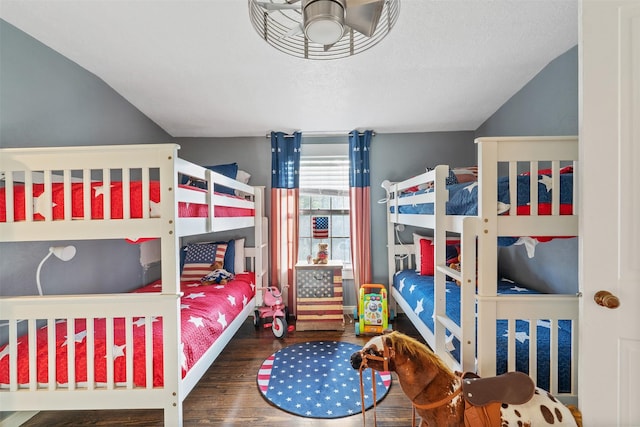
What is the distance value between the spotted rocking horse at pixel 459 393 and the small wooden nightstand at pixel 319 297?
172 cm

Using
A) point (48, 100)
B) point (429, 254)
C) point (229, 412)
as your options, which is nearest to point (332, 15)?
point (48, 100)

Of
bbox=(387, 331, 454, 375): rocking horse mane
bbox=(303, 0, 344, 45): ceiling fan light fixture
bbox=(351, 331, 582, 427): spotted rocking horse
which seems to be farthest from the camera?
bbox=(387, 331, 454, 375): rocking horse mane

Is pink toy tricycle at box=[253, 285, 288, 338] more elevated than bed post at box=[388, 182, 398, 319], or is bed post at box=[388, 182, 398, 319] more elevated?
bed post at box=[388, 182, 398, 319]

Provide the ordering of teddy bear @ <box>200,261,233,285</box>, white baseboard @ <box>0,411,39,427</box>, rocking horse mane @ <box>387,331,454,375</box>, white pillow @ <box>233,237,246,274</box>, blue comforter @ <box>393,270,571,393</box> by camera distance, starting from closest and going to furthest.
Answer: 1. rocking horse mane @ <box>387,331,454,375</box>
2. blue comforter @ <box>393,270,571,393</box>
3. white baseboard @ <box>0,411,39,427</box>
4. teddy bear @ <box>200,261,233,285</box>
5. white pillow @ <box>233,237,246,274</box>

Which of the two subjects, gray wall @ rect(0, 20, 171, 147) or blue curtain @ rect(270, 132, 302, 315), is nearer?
gray wall @ rect(0, 20, 171, 147)

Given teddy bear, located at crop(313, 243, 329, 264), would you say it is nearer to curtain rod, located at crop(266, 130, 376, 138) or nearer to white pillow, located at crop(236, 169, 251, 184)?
white pillow, located at crop(236, 169, 251, 184)

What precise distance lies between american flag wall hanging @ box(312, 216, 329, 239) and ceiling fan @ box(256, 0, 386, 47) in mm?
2547

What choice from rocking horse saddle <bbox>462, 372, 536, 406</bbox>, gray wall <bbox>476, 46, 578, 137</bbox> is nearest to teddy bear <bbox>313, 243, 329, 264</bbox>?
rocking horse saddle <bbox>462, 372, 536, 406</bbox>

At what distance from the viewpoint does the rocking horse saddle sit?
1.04m

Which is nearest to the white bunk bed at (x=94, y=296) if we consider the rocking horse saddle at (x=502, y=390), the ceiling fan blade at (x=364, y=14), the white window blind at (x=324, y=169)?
the ceiling fan blade at (x=364, y=14)

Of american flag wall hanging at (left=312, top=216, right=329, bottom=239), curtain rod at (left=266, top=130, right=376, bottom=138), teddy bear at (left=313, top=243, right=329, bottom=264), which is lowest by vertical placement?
teddy bear at (left=313, top=243, right=329, bottom=264)

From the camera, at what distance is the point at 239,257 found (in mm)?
3182

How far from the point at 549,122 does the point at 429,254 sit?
1.51 m

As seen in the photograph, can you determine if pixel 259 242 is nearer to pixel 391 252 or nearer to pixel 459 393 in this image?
pixel 391 252
